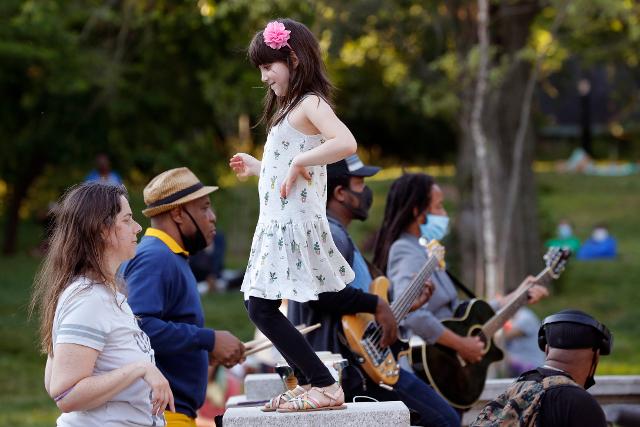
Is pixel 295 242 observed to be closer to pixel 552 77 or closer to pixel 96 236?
pixel 96 236

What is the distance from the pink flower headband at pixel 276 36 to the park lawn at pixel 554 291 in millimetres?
2974

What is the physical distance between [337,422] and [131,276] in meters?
1.25

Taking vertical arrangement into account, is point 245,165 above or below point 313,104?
below

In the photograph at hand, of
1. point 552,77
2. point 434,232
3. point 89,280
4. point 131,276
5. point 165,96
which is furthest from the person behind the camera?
point 552,77

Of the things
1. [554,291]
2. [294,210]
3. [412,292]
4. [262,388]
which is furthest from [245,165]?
[554,291]

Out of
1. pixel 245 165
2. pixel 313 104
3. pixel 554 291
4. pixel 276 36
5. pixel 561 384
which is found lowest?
pixel 554 291

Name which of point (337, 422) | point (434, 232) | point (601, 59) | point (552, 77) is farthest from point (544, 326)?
point (552, 77)

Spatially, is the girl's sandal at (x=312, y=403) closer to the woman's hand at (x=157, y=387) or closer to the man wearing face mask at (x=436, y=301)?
the woman's hand at (x=157, y=387)

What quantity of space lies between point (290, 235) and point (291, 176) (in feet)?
0.82

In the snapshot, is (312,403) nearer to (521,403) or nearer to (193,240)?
(521,403)

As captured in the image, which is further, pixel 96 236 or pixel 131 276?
pixel 131 276

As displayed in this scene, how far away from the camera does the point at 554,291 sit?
19672 millimetres

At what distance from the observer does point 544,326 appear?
4.82 m

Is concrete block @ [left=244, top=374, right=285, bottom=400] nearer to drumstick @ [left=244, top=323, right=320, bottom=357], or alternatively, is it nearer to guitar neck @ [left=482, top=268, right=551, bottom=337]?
drumstick @ [left=244, top=323, right=320, bottom=357]
